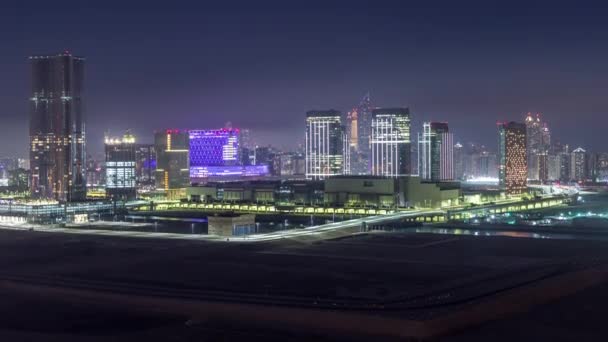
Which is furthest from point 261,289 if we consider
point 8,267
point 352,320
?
point 8,267

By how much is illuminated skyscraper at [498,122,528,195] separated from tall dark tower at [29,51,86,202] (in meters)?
52.8

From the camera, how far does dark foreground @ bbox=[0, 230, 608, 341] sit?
1831 centimetres

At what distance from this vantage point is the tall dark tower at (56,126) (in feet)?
263

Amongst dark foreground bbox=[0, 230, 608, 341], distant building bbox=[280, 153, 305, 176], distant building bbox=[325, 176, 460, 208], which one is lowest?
dark foreground bbox=[0, 230, 608, 341]

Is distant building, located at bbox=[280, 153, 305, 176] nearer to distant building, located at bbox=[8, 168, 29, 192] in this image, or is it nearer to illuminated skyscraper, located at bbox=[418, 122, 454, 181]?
illuminated skyscraper, located at bbox=[418, 122, 454, 181]

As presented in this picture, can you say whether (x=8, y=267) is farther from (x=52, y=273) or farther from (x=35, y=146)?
(x=35, y=146)

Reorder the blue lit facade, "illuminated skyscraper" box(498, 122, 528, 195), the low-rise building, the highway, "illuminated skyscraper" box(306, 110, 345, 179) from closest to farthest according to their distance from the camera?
the highway
the low-rise building
"illuminated skyscraper" box(498, 122, 528, 195)
"illuminated skyscraper" box(306, 110, 345, 179)
the blue lit facade

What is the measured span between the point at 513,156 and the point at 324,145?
30.7m

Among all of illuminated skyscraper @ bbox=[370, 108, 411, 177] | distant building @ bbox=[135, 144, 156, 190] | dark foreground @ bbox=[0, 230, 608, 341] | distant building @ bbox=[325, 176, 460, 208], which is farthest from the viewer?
illuminated skyscraper @ bbox=[370, 108, 411, 177]

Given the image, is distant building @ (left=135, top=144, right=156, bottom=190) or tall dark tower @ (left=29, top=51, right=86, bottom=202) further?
distant building @ (left=135, top=144, right=156, bottom=190)

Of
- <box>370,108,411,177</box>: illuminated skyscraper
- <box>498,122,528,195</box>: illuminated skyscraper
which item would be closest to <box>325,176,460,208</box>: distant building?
<box>498,122,528,195</box>: illuminated skyscraper

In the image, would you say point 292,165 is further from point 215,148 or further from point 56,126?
point 56,126

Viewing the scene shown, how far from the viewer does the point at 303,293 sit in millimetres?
22500

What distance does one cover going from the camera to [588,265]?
2758cm
